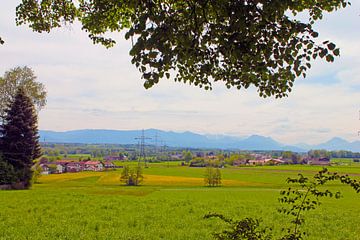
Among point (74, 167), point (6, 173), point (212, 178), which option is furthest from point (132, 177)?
point (74, 167)

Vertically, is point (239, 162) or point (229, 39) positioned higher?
point (229, 39)

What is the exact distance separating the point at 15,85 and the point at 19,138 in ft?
21.2

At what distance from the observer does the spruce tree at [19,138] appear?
39.8 metres

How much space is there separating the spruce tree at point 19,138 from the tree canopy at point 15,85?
4.90ft

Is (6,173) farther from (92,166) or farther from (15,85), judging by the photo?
(92,166)

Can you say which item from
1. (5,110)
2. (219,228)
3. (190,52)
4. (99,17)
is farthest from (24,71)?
(190,52)

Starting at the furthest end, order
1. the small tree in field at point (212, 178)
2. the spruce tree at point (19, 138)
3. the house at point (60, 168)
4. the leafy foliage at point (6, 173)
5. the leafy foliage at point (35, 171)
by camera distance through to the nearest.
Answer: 1. the house at point (60, 168)
2. the small tree in field at point (212, 178)
3. the leafy foliage at point (35, 171)
4. the spruce tree at point (19, 138)
5. the leafy foliage at point (6, 173)

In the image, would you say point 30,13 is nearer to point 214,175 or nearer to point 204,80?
point 204,80

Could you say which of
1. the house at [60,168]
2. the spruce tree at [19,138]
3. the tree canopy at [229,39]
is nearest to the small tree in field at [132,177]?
the spruce tree at [19,138]

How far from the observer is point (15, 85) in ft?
138

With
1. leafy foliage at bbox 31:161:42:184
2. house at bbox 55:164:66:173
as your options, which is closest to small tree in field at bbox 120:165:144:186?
leafy foliage at bbox 31:161:42:184

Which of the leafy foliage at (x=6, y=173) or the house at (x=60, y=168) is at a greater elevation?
the leafy foliage at (x=6, y=173)

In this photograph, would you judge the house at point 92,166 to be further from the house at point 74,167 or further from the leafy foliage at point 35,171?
the leafy foliage at point 35,171

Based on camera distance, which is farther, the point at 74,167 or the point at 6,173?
the point at 74,167
